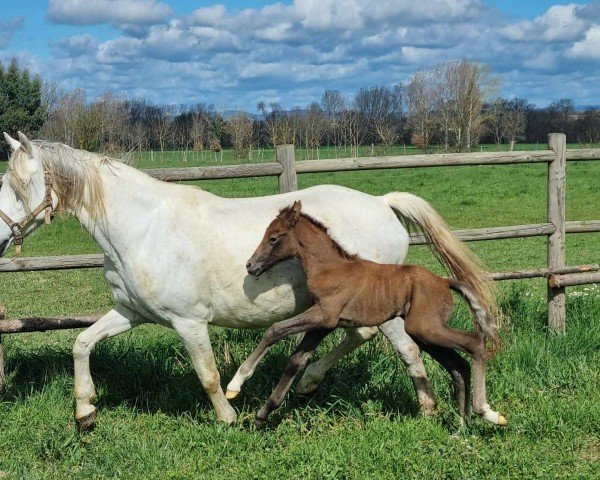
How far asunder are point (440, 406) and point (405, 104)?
7616 cm

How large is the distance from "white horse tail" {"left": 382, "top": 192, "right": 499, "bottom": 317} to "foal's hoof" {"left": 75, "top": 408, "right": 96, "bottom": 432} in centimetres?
250

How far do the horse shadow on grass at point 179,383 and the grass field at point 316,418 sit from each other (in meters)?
0.01

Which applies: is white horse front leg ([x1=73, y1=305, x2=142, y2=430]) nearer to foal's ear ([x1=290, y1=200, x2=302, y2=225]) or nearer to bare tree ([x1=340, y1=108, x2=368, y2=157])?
foal's ear ([x1=290, y1=200, x2=302, y2=225])

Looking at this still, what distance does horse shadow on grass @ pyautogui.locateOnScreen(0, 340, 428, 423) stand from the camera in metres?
4.99

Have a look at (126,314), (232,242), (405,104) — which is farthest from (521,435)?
(405,104)

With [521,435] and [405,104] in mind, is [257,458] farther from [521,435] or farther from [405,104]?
[405,104]

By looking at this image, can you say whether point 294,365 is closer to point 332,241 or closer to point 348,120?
point 332,241

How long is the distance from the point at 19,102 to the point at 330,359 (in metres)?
58.2

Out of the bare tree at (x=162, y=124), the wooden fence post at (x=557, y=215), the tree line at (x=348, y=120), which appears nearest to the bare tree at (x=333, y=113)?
the tree line at (x=348, y=120)

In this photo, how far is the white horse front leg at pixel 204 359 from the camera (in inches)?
182

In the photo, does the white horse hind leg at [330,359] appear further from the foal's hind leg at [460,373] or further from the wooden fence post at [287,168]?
the wooden fence post at [287,168]

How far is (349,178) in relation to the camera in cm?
2522

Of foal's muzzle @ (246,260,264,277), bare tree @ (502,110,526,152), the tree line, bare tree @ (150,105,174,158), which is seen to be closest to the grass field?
foal's muzzle @ (246,260,264,277)

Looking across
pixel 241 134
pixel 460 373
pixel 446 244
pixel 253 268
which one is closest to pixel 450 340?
pixel 460 373
